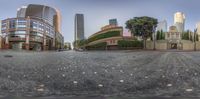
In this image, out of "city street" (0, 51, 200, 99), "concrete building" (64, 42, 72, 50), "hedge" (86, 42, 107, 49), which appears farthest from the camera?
"hedge" (86, 42, 107, 49)

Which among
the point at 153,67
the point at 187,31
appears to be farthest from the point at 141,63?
the point at 187,31

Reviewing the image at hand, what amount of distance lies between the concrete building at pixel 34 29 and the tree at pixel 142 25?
959mm

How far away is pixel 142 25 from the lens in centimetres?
421

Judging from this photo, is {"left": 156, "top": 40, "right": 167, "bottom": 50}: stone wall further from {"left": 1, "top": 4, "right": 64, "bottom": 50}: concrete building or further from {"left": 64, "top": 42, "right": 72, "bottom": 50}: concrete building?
{"left": 1, "top": 4, "right": 64, "bottom": 50}: concrete building

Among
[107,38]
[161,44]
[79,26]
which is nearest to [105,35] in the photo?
[107,38]

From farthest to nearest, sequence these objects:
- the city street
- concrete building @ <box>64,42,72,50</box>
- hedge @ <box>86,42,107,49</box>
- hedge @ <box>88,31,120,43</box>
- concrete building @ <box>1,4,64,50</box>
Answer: hedge @ <box>86,42,107,49</box>, hedge @ <box>88,31,120,43</box>, concrete building @ <box>64,42,72,50</box>, concrete building @ <box>1,4,64,50</box>, the city street

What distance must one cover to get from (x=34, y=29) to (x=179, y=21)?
1799 mm

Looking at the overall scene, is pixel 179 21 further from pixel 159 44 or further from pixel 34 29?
pixel 34 29

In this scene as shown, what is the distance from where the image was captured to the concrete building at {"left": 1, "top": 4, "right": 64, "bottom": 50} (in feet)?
12.5

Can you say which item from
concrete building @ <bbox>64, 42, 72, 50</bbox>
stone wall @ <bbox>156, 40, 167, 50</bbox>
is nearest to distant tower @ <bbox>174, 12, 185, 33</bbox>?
stone wall @ <bbox>156, 40, 167, 50</bbox>

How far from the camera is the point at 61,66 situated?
17.0 feet

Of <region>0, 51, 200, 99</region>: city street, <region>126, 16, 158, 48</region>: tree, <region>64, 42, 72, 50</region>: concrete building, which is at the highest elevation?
<region>126, 16, 158, 48</region>: tree

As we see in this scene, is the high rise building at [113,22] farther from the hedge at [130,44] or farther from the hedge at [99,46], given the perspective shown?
the hedge at [99,46]

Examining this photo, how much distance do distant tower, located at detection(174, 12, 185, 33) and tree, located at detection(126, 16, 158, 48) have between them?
27 cm
